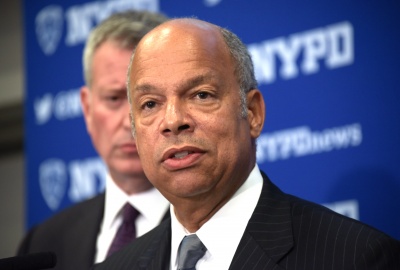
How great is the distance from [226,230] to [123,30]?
1.22m

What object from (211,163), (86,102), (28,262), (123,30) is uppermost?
(123,30)

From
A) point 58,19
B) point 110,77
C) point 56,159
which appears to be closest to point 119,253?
point 110,77

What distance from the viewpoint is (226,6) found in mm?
3852

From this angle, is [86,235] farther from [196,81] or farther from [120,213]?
[196,81]

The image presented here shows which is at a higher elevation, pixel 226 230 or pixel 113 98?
pixel 113 98

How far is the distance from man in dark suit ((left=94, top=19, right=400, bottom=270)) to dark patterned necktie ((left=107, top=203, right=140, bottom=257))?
59 centimetres

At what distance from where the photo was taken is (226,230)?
2443mm

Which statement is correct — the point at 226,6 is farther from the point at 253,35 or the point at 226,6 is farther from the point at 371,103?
the point at 371,103

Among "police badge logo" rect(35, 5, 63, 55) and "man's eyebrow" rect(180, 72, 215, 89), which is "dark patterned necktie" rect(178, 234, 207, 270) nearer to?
"man's eyebrow" rect(180, 72, 215, 89)

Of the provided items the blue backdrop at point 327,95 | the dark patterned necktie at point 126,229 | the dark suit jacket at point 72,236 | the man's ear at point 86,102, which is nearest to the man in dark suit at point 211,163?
the dark patterned necktie at point 126,229

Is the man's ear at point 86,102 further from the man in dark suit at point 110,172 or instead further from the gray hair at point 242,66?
the gray hair at point 242,66

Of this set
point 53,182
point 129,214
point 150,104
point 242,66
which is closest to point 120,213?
point 129,214

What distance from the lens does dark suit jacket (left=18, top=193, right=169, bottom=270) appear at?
3.27 m

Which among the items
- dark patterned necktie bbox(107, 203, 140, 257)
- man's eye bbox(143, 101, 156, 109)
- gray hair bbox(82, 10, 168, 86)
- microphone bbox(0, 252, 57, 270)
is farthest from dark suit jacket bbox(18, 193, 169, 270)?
microphone bbox(0, 252, 57, 270)
